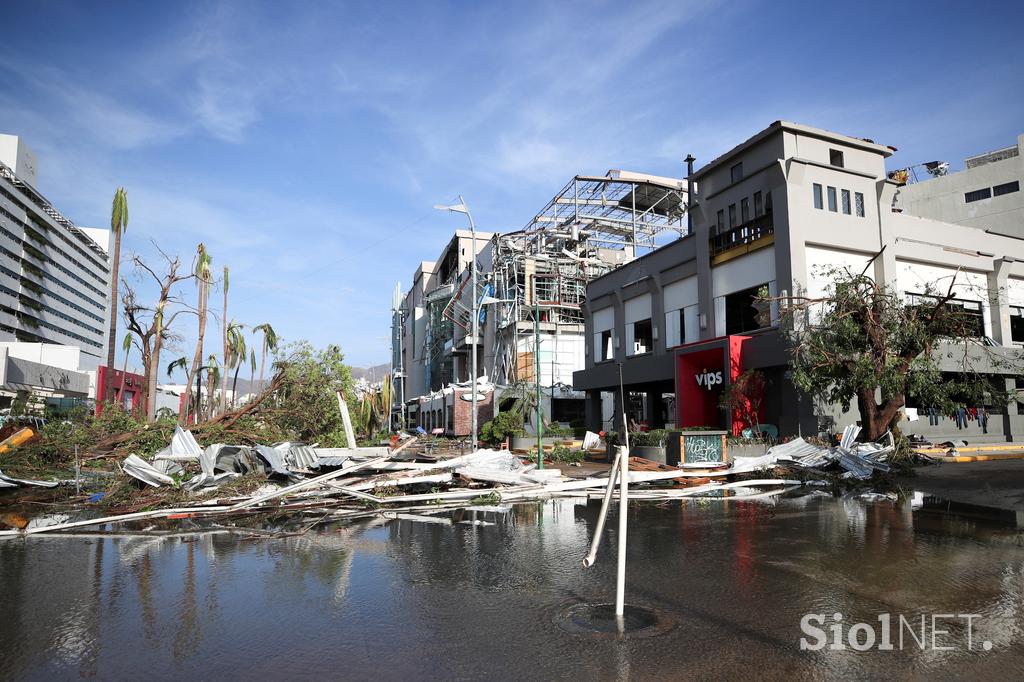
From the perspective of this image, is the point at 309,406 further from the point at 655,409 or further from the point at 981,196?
the point at 981,196

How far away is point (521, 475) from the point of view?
15.9 metres

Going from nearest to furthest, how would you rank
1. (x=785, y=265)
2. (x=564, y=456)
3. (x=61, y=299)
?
(x=785, y=265) → (x=564, y=456) → (x=61, y=299)

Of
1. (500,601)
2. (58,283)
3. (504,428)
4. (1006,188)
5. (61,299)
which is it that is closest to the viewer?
(500,601)

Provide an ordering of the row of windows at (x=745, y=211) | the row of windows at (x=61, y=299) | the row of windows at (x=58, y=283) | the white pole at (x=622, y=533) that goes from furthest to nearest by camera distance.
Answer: the row of windows at (x=61, y=299)
the row of windows at (x=58, y=283)
the row of windows at (x=745, y=211)
the white pole at (x=622, y=533)

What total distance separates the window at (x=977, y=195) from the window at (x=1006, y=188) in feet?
1.14

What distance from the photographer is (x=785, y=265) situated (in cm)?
2588

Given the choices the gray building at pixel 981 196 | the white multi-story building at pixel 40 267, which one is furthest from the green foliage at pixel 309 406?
the white multi-story building at pixel 40 267

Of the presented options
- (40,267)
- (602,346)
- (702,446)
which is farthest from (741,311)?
(40,267)

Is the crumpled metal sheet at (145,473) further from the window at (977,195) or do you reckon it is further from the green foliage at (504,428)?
the window at (977,195)

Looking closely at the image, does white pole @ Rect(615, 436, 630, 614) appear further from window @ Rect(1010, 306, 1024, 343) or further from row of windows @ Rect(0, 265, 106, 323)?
row of windows @ Rect(0, 265, 106, 323)

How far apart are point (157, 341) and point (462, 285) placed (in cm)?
4023

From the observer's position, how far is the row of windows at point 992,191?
45.6 metres

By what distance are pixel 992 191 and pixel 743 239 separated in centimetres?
3056

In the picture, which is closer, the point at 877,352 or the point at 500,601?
the point at 500,601
